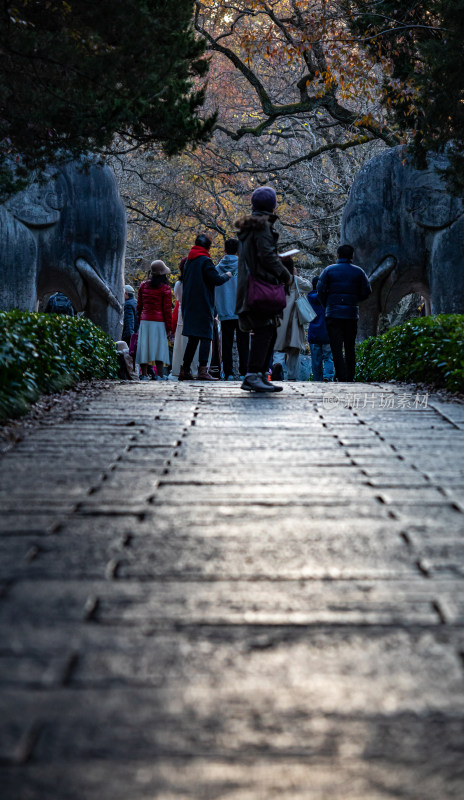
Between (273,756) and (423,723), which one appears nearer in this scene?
(273,756)

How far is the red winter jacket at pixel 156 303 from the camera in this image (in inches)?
499

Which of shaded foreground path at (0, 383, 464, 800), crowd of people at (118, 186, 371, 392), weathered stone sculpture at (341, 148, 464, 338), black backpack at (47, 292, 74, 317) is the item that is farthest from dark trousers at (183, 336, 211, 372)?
shaded foreground path at (0, 383, 464, 800)

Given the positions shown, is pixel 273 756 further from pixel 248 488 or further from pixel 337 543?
pixel 248 488

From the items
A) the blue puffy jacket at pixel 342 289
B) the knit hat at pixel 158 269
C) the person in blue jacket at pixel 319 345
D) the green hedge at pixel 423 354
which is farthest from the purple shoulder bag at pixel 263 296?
the person in blue jacket at pixel 319 345

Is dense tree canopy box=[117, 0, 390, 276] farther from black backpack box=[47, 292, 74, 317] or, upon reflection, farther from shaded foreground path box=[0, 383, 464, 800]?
shaded foreground path box=[0, 383, 464, 800]

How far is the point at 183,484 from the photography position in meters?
4.05

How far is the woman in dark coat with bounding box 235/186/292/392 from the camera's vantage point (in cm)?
805

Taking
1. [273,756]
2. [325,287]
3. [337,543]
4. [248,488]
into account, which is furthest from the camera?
[325,287]

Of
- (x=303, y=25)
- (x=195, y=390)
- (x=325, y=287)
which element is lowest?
(x=195, y=390)

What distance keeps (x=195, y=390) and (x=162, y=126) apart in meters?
2.42

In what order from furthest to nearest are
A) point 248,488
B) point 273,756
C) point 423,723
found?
point 248,488
point 423,723
point 273,756

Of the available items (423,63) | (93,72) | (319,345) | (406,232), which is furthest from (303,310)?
(93,72)

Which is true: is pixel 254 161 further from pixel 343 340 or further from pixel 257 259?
pixel 257 259

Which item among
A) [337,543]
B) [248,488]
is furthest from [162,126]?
[337,543]
